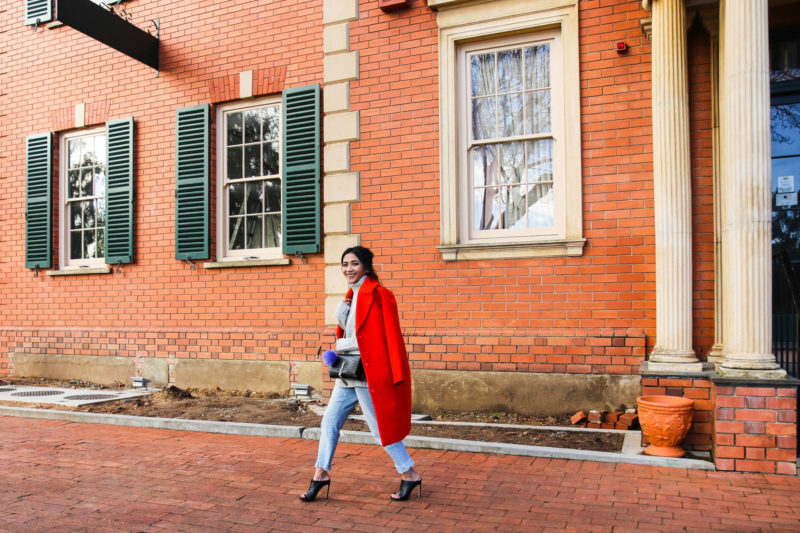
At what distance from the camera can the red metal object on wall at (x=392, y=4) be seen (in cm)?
762

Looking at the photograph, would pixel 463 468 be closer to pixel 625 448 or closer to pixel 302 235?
pixel 625 448

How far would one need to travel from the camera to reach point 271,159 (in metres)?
9.16

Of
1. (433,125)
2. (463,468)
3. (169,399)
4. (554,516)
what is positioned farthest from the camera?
(169,399)

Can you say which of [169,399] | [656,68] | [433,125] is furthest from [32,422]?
[656,68]

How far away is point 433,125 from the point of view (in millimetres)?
7605

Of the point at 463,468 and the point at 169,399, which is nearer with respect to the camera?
the point at 463,468

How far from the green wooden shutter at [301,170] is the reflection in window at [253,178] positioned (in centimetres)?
37

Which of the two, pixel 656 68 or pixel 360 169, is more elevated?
pixel 656 68

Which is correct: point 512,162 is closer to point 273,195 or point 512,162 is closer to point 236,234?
point 273,195

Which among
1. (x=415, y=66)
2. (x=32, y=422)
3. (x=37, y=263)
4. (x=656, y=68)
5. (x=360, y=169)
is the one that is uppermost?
(x=415, y=66)

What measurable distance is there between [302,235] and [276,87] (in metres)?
2.01

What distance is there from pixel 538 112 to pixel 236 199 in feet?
14.3

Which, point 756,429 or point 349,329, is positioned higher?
point 349,329

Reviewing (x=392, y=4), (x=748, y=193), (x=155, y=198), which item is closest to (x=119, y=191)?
(x=155, y=198)
